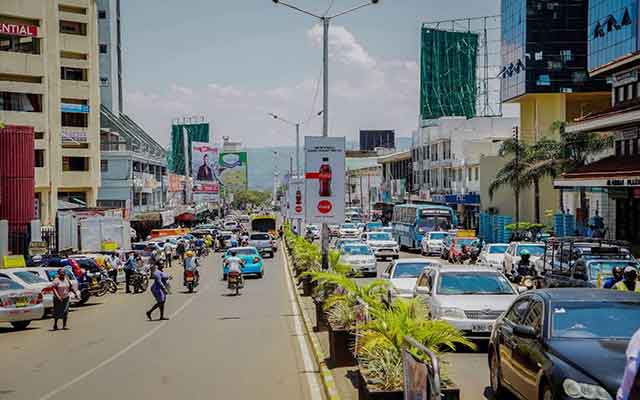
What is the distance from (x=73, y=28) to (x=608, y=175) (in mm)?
48149

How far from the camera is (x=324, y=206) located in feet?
74.6

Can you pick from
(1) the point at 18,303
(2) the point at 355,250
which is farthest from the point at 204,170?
(1) the point at 18,303

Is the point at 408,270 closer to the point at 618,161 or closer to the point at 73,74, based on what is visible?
the point at 618,161

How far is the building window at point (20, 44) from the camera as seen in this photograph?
57300 mm

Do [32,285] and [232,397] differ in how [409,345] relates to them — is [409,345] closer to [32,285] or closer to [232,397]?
[232,397]

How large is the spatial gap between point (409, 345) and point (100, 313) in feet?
65.7

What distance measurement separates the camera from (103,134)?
9288 centimetres

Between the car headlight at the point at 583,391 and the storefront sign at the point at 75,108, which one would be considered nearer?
the car headlight at the point at 583,391

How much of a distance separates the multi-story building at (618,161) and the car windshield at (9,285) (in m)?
26.2

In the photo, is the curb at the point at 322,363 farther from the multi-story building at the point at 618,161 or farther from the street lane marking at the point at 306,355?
the multi-story building at the point at 618,161

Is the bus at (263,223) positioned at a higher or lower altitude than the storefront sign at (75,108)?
lower

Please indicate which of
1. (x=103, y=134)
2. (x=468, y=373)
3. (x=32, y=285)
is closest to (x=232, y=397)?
(x=468, y=373)

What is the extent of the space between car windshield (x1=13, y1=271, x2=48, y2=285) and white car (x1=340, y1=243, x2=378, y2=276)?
49.3ft

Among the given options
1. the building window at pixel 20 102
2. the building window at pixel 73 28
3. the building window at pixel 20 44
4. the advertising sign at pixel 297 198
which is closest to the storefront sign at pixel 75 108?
the building window at pixel 73 28
